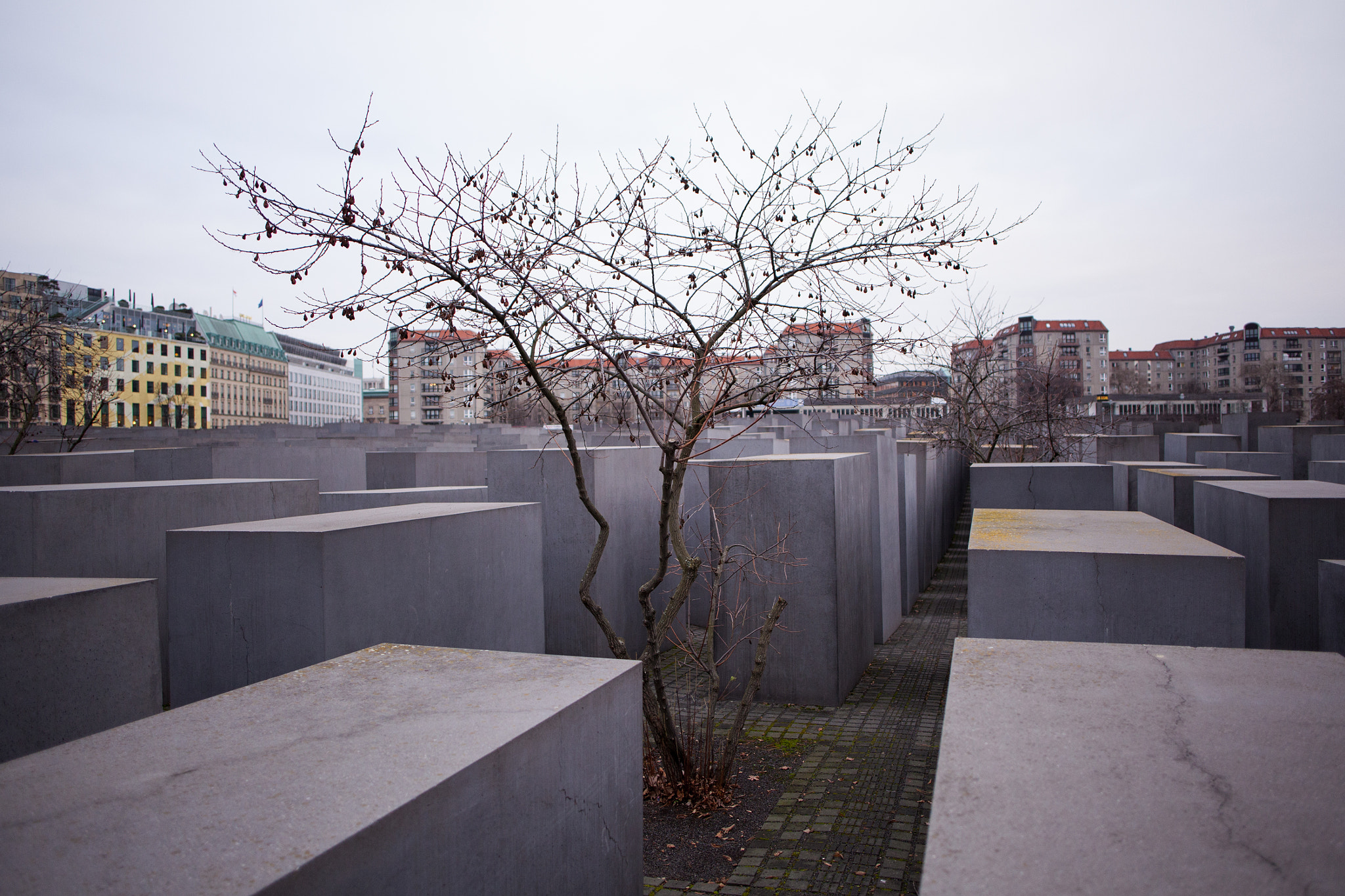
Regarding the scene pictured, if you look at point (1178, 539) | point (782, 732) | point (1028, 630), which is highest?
point (1178, 539)

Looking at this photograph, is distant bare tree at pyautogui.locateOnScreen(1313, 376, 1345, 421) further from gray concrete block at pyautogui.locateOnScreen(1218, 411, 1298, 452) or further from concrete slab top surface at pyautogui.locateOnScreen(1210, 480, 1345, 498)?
concrete slab top surface at pyautogui.locateOnScreen(1210, 480, 1345, 498)

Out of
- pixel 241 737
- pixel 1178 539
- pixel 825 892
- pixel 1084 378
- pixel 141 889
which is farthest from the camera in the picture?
pixel 1084 378

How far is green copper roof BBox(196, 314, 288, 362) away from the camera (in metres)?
115

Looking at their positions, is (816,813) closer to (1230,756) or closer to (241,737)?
(1230,756)

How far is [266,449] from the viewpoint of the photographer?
12.4 metres

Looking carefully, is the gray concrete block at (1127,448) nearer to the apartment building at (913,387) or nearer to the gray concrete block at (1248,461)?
the gray concrete block at (1248,461)

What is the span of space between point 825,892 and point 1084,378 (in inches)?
5687

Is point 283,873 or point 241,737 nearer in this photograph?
point 283,873

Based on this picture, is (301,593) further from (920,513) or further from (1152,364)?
(1152,364)

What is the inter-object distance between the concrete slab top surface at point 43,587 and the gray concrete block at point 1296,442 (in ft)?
55.3

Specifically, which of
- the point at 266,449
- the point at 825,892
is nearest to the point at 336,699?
the point at 825,892

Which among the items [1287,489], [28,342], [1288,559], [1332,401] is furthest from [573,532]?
[1332,401]

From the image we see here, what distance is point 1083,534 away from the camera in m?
6.00

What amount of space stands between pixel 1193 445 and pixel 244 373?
125530 mm
